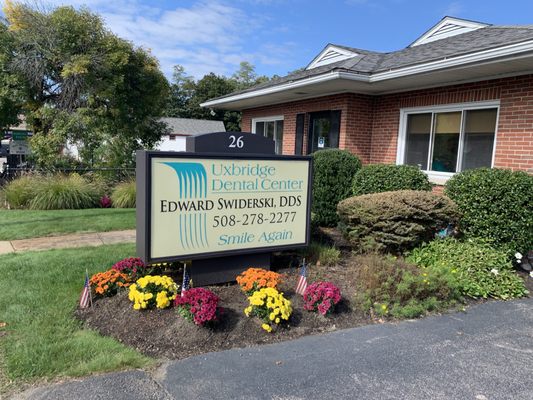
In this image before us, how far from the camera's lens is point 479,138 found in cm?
796

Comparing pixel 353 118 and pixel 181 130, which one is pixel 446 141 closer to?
pixel 353 118

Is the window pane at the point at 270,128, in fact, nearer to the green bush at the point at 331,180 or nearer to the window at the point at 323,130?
the window at the point at 323,130

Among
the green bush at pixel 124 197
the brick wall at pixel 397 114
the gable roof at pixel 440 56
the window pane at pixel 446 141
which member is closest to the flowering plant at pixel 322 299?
the gable roof at pixel 440 56

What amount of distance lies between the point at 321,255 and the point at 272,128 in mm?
9061

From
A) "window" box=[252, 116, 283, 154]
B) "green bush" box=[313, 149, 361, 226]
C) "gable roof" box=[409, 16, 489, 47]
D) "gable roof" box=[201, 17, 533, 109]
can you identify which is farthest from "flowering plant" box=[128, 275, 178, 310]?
"window" box=[252, 116, 283, 154]

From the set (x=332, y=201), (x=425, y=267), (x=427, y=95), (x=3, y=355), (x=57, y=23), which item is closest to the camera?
(x=3, y=355)

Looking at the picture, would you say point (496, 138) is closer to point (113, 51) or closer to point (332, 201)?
point (332, 201)

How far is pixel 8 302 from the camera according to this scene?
4.23 meters

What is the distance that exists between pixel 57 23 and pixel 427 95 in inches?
441

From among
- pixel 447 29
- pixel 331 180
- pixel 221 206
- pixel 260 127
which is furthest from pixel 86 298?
pixel 260 127

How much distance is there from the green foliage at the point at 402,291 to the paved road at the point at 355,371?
0.31m

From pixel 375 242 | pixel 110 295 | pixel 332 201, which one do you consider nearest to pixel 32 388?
pixel 110 295

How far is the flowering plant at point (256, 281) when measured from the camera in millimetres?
4270

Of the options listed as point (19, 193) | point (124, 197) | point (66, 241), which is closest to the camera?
point (66, 241)
